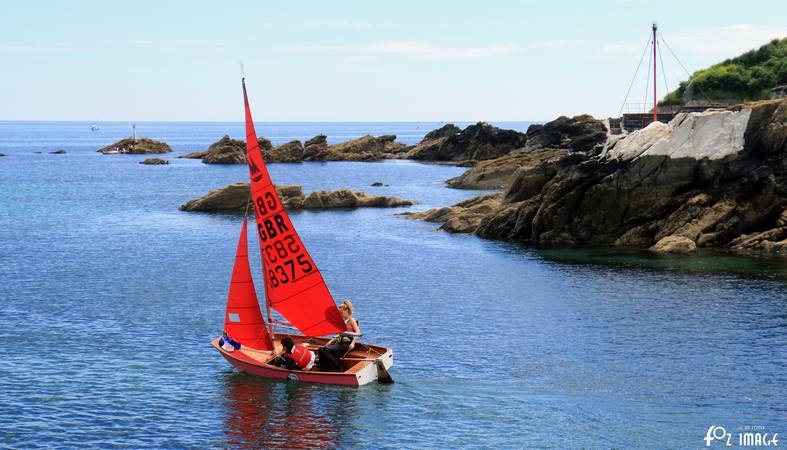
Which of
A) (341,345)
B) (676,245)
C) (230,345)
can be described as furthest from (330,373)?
(676,245)

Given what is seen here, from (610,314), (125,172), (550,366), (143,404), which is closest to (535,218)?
(610,314)

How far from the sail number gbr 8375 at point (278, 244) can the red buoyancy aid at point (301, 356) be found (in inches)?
113

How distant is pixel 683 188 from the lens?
6769 cm

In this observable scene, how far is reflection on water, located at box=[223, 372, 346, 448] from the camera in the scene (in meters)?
29.6

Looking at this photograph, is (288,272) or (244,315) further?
(244,315)

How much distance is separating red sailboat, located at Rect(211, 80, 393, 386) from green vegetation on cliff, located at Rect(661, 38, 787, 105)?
7853 cm

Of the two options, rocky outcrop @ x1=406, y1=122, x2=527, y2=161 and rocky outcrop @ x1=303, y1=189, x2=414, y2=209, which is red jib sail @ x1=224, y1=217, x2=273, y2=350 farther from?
rocky outcrop @ x1=406, y1=122, x2=527, y2=161

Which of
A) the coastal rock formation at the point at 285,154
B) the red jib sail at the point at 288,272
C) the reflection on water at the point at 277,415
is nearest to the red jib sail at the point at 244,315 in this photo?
the red jib sail at the point at 288,272

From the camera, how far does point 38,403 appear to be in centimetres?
3256

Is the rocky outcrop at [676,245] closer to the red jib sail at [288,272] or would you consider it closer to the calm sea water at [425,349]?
the calm sea water at [425,349]

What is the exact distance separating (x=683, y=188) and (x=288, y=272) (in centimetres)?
4217

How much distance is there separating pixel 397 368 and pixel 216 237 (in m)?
46.3

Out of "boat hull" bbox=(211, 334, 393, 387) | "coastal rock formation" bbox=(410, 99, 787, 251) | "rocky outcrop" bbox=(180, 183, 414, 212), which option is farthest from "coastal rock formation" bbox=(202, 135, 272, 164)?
"boat hull" bbox=(211, 334, 393, 387)

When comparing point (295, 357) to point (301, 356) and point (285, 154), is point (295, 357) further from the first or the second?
point (285, 154)
